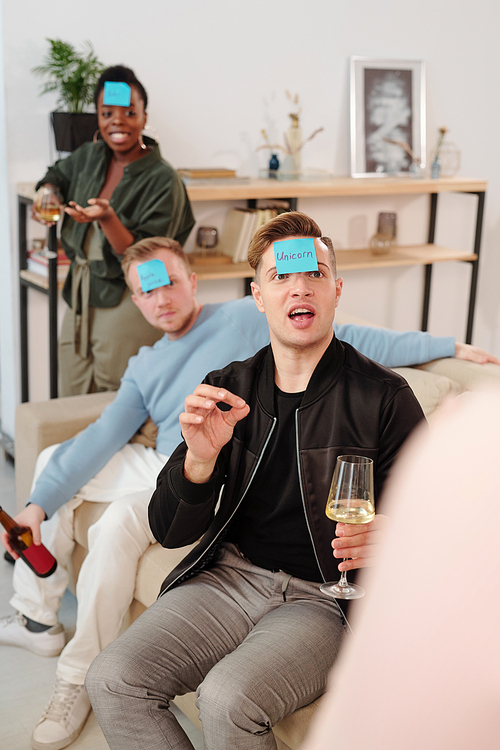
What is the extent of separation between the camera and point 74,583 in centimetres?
227

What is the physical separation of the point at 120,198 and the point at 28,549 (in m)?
1.32

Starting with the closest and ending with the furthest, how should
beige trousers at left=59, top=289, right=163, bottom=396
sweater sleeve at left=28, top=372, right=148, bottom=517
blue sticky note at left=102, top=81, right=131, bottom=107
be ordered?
sweater sleeve at left=28, top=372, right=148, bottom=517 < blue sticky note at left=102, top=81, right=131, bottom=107 < beige trousers at left=59, top=289, right=163, bottom=396

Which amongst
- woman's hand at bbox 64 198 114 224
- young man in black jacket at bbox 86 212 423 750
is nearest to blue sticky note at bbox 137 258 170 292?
woman's hand at bbox 64 198 114 224

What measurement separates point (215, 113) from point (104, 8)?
65 cm

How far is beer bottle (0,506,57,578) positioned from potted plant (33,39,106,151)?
5.40ft

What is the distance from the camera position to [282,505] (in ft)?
4.83

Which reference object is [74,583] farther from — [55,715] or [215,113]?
[215,113]

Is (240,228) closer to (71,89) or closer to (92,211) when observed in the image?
(71,89)

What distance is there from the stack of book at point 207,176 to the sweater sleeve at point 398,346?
1429 millimetres

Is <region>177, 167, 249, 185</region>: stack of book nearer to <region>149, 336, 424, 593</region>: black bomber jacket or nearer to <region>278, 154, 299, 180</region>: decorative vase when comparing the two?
<region>278, 154, 299, 180</region>: decorative vase

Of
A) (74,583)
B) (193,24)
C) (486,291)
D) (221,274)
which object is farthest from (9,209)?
(486,291)

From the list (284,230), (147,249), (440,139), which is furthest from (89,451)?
(440,139)

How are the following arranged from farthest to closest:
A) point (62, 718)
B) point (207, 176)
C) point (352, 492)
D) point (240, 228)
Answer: point (240, 228), point (207, 176), point (62, 718), point (352, 492)

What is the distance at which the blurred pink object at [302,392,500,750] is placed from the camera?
3.20 feet
